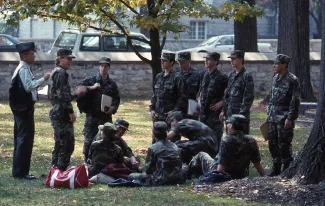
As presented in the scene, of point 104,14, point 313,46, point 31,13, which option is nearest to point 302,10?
point 104,14

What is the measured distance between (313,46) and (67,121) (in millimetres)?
32489

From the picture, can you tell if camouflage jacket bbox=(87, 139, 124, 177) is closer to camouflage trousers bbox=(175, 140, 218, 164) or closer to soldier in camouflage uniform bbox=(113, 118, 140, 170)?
soldier in camouflage uniform bbox=(113, 118, 140, 170)

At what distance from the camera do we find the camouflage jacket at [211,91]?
12.4 meters

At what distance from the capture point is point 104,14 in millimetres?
14086

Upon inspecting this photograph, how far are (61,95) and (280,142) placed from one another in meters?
2.97

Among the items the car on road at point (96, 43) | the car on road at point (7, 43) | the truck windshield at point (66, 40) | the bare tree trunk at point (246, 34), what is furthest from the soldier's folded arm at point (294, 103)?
the car on road at point (7, 43)

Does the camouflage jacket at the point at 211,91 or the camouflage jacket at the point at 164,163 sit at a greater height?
the camouflage jacket at the point at 211,91

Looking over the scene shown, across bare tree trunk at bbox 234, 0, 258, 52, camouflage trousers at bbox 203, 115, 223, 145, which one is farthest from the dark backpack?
bare tree trunk at bbox 234, 0, 258, 52

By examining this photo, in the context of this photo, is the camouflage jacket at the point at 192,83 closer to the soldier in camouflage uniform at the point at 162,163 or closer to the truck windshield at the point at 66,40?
the soldier in camouflage uniform at the point at 162,163

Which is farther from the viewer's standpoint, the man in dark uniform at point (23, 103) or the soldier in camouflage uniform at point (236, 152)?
the man in dark uniform at point (23, 103)

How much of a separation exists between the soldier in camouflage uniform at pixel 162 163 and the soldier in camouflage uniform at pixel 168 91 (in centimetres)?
207

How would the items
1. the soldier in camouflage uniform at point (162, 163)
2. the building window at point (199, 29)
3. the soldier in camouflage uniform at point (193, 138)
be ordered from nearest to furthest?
the soldier in camouflage uniform at point (162, 163) → the soldier in camouflage uniform at point (193, 138) → the building window at point (199, 29)

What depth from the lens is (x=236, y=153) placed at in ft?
34.7

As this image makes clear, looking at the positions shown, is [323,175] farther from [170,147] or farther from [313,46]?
[313,46]
